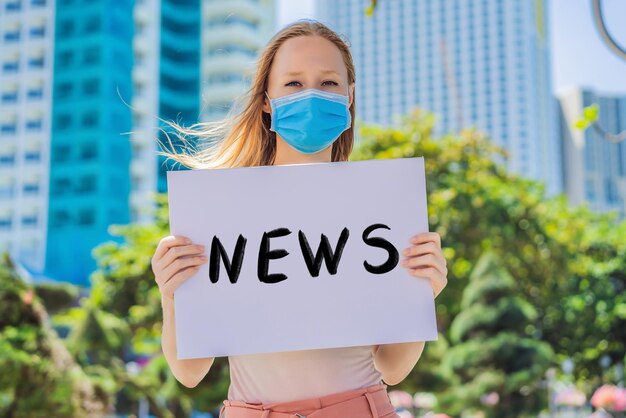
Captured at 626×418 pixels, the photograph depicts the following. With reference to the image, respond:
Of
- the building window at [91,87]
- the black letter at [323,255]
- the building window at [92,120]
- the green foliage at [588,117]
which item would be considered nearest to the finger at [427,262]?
the black letter at [323,255]

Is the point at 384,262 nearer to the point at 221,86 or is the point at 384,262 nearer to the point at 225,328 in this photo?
the point at 225,328

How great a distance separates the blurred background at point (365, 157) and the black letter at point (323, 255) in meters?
0.59

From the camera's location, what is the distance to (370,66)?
150 m

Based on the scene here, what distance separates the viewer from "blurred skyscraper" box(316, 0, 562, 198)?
13988 centimetres

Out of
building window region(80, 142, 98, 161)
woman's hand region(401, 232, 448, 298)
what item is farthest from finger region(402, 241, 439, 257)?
building window region(80, 142, 98, 161)

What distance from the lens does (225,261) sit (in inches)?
83.2

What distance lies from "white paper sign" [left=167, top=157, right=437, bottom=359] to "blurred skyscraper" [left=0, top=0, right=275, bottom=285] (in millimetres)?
58143

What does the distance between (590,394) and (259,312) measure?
20541mm

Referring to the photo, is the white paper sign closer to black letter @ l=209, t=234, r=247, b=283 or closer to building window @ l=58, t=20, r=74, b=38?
black letter @ l=209, t=234, r=247, b=283

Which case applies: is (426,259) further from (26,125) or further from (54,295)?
(26,125)

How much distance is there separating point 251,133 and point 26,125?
6389 centimetres

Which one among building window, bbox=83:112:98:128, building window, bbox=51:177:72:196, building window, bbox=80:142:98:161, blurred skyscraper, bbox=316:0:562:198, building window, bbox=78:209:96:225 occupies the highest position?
blurred skyscraper, bbox=316:0:562:198

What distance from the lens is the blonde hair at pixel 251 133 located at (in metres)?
2.39

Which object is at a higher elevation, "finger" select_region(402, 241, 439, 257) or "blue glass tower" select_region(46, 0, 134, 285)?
"blue glass tower" select_region(46, 0, 134, 285)
